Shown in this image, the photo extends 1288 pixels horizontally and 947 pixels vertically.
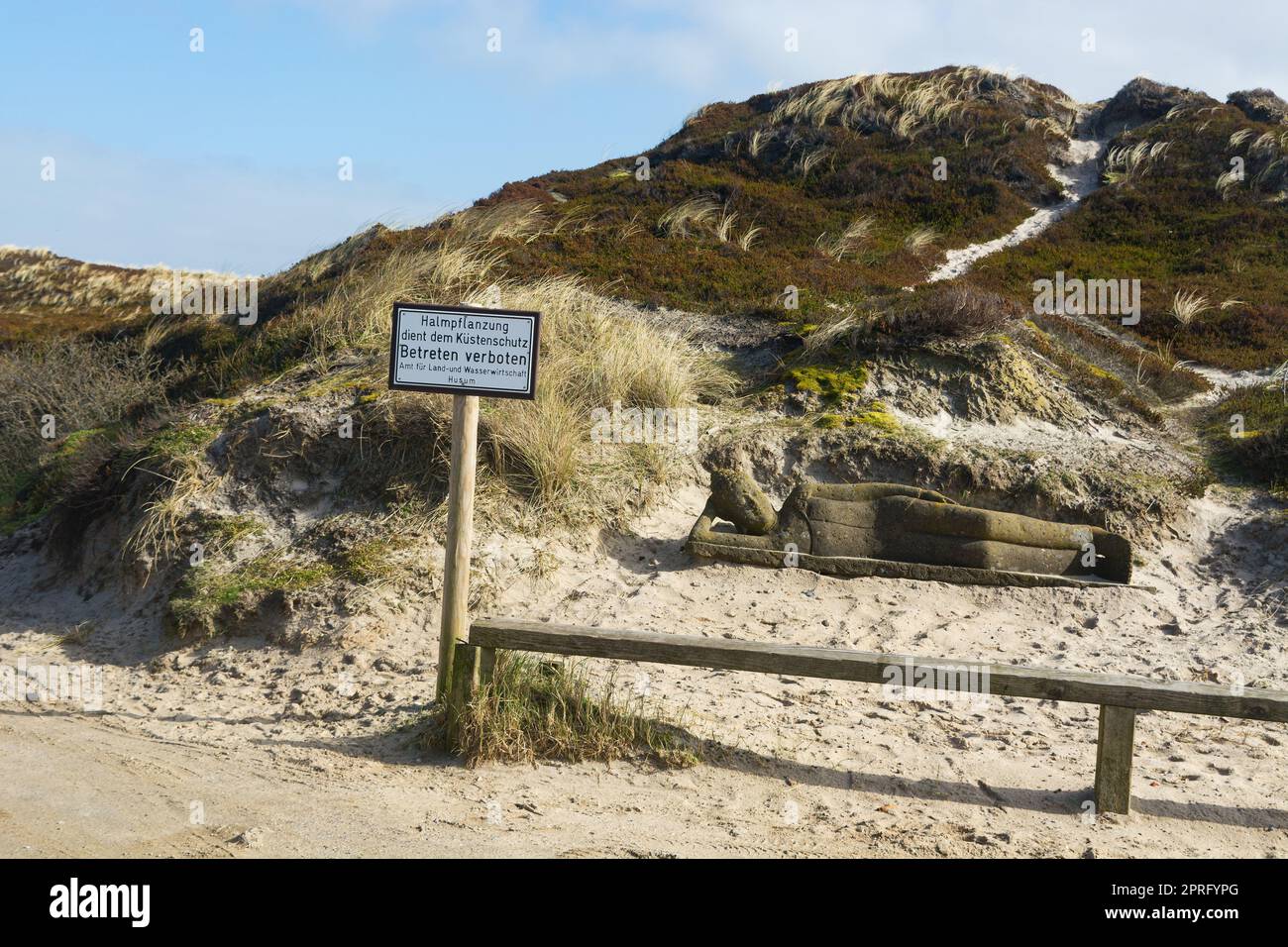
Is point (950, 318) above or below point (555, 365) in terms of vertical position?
above

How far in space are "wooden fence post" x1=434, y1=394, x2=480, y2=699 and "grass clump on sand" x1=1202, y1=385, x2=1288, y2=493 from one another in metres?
7.53

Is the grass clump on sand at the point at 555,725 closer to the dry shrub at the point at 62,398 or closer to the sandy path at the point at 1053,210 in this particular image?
the dry shrub at the point at 62,398

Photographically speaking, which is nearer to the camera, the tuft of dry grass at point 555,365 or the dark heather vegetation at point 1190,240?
the tuft of dry grass at point 555,365

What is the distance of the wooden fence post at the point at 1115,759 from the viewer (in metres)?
4.52

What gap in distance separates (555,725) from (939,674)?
6.83 feet

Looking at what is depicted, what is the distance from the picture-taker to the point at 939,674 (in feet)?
17.7

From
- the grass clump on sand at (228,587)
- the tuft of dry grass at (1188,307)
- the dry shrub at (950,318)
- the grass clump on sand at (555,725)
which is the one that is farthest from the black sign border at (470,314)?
the tuft of dry grass at (1188,307)

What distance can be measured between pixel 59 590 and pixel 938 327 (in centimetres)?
858

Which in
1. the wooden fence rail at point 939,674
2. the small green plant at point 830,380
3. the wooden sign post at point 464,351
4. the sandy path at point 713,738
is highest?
the small green plant at point 830,380

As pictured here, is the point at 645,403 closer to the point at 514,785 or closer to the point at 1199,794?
the point at 514,785

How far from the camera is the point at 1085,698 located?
14.9ft

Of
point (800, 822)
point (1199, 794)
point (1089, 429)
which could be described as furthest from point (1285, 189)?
point (800, 822)

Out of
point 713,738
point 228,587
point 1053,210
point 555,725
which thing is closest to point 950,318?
point 713,738

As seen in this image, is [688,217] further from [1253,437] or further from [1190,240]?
[1253,437]
